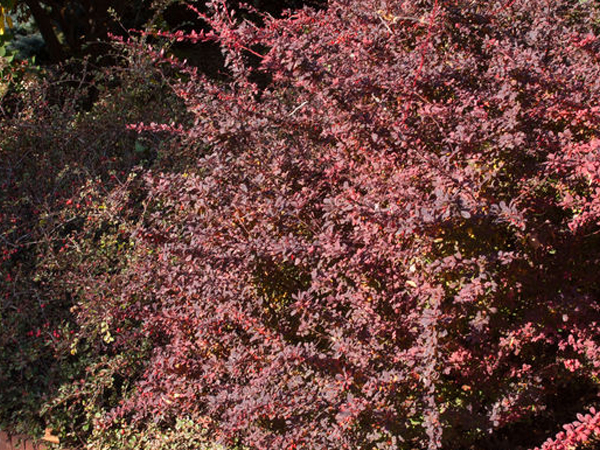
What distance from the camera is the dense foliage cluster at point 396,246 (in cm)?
278

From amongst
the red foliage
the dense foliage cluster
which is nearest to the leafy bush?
the dense foliage cluster

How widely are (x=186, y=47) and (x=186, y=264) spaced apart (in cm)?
981

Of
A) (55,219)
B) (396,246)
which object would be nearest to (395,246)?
(396,246)

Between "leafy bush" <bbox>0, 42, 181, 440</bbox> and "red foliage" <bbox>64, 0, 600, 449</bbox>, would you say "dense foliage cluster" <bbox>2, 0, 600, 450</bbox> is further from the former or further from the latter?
"leafy bush" <bbox>0, 42, 181, 440</bbox>

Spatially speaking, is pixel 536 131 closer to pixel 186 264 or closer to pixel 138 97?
pixel 186 264

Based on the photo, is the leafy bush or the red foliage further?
the leafy bush

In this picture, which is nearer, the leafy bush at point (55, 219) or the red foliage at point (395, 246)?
the red foliage at point (395, 246)

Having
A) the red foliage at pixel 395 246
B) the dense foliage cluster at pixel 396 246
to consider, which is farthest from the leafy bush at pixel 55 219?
the red foliage at pixel 395 246

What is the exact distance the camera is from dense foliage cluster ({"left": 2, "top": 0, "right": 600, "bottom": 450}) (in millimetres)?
2777

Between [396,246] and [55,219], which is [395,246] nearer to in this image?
[396,246]

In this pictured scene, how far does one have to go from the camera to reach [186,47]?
1259 cm

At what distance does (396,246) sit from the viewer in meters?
2.79

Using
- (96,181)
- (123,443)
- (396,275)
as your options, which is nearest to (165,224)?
(96,181)

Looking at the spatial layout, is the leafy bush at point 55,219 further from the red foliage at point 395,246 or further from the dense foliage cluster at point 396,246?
the red foliage at point 395,246
